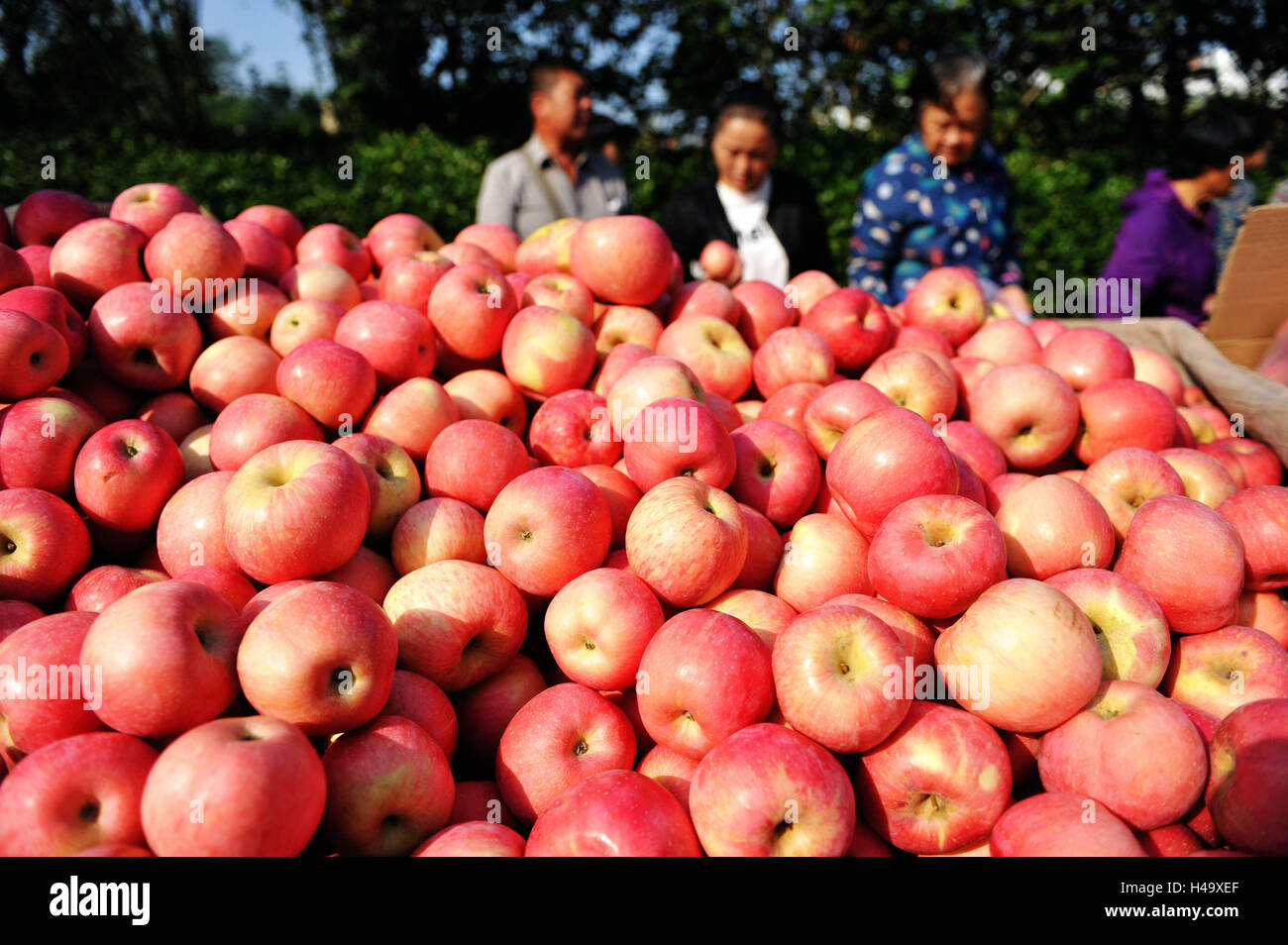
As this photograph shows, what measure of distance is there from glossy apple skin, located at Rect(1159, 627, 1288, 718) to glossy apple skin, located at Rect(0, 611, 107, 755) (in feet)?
8.40

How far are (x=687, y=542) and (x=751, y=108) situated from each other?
3.48 meters

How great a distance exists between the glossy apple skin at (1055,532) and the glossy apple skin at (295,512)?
5.95 ft

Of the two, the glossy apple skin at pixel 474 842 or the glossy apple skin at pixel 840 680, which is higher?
the glossy apple skin at pixel 840 680

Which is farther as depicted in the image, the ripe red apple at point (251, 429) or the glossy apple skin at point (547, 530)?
the ripe red apple at point (251, 429)

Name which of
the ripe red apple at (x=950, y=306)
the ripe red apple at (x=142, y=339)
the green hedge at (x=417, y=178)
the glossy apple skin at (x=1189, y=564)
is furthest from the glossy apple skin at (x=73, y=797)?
the green hedge at (x=417, y=178)

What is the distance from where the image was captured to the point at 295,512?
187 cm

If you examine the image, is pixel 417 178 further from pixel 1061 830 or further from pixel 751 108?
pixel 1061 830

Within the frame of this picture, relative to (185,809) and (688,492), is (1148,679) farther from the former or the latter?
(185,809)

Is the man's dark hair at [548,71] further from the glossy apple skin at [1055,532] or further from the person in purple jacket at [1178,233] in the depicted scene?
the glossy apple skin at [1055,532]

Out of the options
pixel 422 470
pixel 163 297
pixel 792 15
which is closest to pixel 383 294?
pixel 163 297

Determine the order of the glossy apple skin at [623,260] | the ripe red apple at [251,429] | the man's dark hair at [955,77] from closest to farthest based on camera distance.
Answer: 1. the ripe red apple at [251,429]
2. the glossy apple skin at [623,260]
3. the man's dark hair at [955,77]

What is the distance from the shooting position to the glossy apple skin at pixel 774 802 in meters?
1.53

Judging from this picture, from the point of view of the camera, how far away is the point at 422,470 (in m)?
2.52

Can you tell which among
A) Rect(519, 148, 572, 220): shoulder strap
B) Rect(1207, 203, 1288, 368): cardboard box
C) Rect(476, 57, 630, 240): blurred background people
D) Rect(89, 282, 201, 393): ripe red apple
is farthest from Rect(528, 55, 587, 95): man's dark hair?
Rect(1207, 203, 1288, 368): cardboard box
